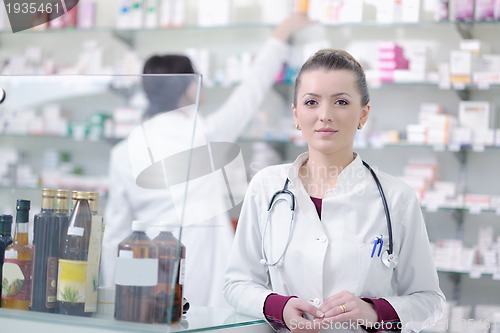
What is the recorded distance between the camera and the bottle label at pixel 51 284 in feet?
6.01

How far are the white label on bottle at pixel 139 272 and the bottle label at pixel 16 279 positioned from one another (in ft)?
1.06

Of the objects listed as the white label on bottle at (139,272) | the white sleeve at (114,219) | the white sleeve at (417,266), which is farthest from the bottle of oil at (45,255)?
the white sleeve at (417,266)

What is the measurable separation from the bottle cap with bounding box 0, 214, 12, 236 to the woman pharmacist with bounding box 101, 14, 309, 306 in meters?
0.26

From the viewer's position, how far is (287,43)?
560 cm

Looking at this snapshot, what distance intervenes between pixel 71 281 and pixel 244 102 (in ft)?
7.86

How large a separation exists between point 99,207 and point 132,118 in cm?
34

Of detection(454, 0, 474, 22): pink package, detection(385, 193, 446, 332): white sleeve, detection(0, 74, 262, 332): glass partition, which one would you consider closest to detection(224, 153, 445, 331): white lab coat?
detection(385, 193, 446, 332): white sleeve

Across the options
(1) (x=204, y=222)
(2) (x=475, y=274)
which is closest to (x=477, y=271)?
(2) (x=475, y=274)

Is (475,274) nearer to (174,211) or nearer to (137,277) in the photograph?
(174,211)

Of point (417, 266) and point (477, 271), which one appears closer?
point (417, 266)

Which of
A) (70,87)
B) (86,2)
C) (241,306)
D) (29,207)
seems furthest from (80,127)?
(86,2)

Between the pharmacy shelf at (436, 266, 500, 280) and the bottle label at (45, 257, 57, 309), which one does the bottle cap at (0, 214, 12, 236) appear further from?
the pharmacy shelf at (436, 266, 500, 280)

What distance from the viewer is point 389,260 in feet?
6.14

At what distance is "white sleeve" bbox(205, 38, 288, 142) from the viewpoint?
3883mm
